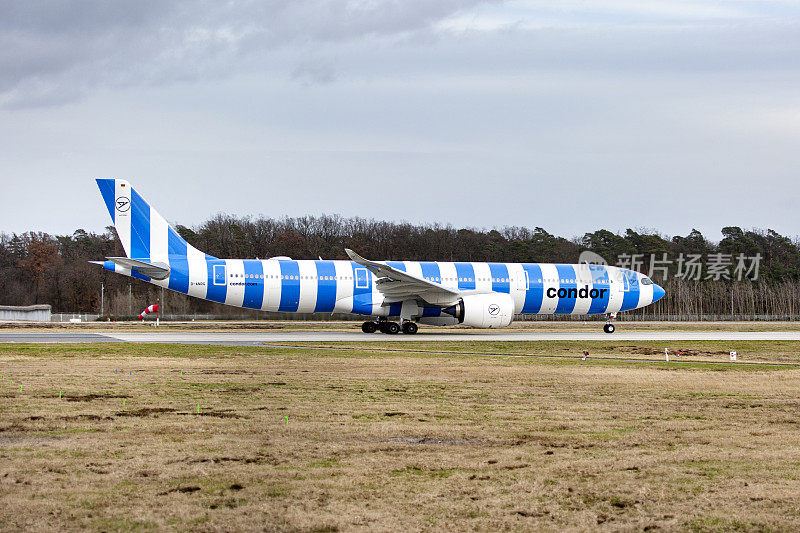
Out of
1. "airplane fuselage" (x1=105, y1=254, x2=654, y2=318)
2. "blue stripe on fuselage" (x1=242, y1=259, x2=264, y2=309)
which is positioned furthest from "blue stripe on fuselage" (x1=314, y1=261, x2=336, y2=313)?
"blue stripe on fuselage" (x1=242, y1=259, x2=264, y2=309)

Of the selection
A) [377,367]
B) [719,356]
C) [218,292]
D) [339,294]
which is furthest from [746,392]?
[218,292]

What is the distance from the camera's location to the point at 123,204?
31.8 m

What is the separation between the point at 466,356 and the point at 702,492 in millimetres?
15398

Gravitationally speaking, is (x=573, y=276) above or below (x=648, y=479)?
above

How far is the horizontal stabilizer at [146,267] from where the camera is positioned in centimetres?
3041

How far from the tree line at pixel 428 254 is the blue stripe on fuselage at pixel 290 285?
3428 cm

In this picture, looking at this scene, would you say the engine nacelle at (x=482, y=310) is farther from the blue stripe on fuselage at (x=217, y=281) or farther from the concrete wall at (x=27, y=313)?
the concrete wall at (x=27, y=313)

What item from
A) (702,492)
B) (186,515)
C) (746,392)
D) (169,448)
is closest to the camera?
(186,515)

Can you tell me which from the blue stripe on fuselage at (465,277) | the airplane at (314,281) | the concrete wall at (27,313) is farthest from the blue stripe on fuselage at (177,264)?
the concrete wall at (27,313)

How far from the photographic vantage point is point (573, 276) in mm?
36406

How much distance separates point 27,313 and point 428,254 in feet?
114

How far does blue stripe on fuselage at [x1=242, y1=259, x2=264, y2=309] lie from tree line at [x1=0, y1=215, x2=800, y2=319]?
33.8 m

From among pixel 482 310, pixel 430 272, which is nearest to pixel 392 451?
pixel 482 310

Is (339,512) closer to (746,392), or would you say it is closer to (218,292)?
(746,392)
